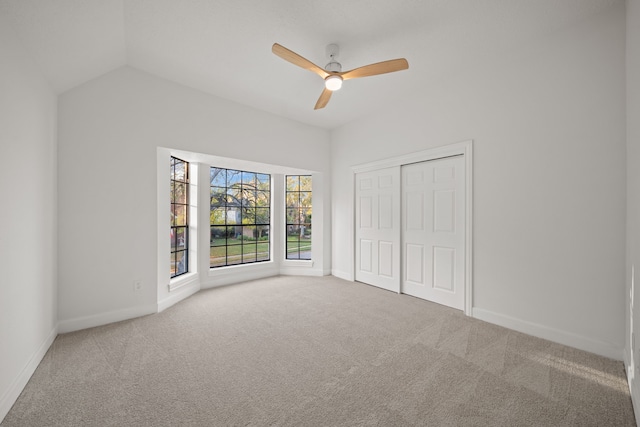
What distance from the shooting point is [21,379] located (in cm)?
177

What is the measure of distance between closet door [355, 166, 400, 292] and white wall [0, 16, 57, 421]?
387cm

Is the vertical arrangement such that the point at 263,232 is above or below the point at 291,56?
below

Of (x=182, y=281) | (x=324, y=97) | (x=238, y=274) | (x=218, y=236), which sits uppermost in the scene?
(x=324, y=97)

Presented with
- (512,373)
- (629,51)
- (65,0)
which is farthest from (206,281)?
(629,51)

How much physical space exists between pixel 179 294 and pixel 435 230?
3.62 metres

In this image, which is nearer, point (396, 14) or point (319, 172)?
point (396, 14)

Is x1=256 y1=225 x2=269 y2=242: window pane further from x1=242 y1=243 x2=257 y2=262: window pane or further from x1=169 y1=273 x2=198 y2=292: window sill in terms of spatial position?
x1=169 y1=273 x2=198 y2=292: window sill

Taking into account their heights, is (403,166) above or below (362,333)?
above

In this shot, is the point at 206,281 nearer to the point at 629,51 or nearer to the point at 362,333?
the point at 362,333

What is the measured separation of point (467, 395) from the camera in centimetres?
171

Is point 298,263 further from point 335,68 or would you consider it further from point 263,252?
point 335,68

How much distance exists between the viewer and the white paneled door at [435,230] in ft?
10.6

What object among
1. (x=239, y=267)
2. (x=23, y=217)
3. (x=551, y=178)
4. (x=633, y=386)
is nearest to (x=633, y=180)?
(x=551, y=178)

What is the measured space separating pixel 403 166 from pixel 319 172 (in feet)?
5.41
